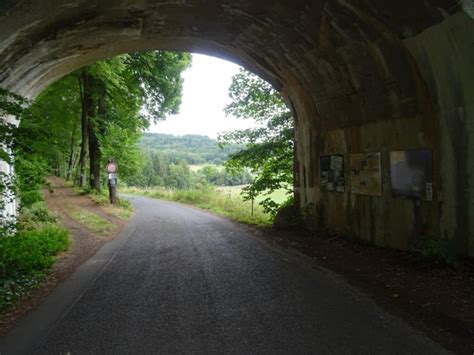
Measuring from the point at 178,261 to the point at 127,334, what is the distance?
3.83m

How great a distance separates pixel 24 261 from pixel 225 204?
15.4 metres

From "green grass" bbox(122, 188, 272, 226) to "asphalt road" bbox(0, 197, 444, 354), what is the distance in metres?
6.82

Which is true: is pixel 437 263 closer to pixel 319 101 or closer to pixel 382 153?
pixel 382 153

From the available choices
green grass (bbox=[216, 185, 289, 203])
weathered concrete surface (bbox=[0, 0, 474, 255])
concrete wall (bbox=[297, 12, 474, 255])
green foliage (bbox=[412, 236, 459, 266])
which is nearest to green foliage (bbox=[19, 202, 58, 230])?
weathered concrete surface (bbox=[0, 0, 474, 255])

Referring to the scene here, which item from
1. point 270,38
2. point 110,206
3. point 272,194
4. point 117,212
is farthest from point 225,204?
point 270,38

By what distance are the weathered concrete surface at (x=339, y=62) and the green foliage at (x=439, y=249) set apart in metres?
0.20

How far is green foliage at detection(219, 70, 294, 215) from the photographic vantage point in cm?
1362

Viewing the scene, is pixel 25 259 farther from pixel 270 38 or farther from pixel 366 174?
pixel 366 174

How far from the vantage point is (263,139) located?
14094 millimetres

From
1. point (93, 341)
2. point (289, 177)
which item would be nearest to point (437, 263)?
point (93, 341)

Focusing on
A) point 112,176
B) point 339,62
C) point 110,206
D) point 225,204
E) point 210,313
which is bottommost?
point 210,313

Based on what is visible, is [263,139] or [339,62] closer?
[339,62]

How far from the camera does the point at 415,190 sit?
7.51 metres

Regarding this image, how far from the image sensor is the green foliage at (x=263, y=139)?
13.6 meters
